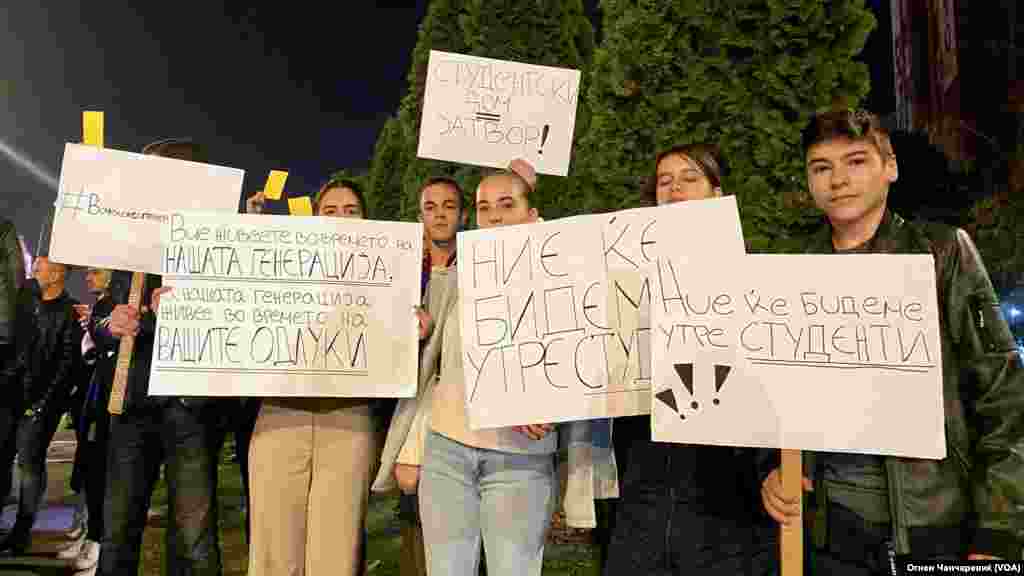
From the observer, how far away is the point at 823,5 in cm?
428

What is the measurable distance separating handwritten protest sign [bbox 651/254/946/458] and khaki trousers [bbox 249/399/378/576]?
1508 millimetres

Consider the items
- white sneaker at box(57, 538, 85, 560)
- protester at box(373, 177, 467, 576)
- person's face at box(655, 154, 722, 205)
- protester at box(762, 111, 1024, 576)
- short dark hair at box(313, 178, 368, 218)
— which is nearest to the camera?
protester at box(762, 111, 1024, 576)

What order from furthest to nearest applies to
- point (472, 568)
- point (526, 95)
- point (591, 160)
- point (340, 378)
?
point (591, 160), point (526, 95), point (340, 378), point (472, 568)

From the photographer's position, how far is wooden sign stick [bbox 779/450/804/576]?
2.11 m

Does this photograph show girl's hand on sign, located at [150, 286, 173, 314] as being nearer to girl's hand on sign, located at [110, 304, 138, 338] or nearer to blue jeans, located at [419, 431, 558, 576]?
girl's hand on sign, located at [110, 304, 138, 338]

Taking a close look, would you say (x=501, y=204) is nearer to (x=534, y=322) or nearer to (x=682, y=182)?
(x=534, y=322)

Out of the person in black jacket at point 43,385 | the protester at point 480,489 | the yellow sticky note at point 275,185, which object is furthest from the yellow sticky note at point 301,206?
the person in black jacket at point 43,385

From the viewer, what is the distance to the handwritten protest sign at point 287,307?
2.96m

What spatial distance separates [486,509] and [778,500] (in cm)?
103

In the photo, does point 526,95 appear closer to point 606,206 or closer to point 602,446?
point 606,206

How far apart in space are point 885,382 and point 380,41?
2721 cm

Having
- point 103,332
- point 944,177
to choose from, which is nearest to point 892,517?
point 103,332

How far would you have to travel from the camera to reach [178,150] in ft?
11.7

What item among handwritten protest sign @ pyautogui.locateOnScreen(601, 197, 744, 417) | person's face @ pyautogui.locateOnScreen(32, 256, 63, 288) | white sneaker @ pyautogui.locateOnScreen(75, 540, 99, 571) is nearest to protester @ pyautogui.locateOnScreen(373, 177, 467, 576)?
handwritten protest sign @ pyautogui.locateOnScreen(601, 197, 744, 417)
